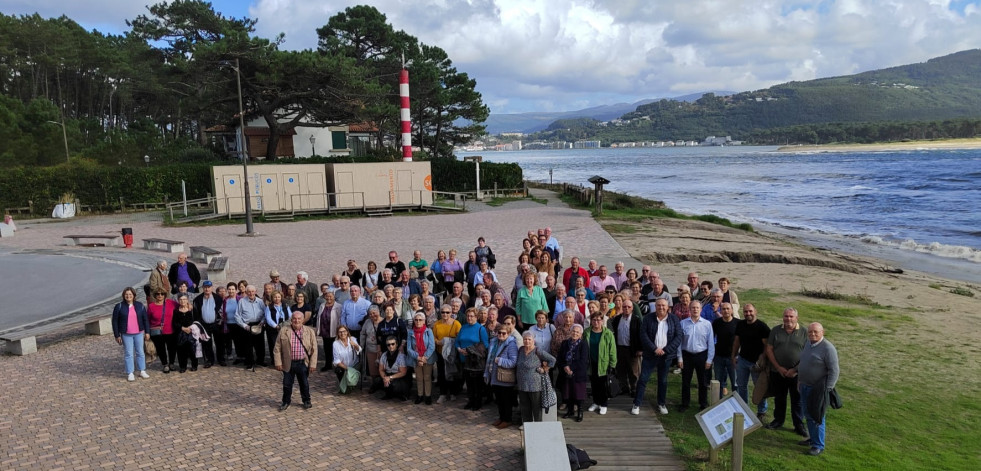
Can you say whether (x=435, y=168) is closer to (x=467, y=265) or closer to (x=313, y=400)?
(x=467, y=265)

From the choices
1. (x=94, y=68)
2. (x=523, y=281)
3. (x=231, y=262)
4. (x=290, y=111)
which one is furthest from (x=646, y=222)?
(x=94, y=68)

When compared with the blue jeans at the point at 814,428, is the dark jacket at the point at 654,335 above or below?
above

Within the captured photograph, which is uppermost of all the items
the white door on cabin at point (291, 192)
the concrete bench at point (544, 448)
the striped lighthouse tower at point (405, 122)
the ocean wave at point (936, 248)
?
the striped lighthouse tower at point (405, 122)

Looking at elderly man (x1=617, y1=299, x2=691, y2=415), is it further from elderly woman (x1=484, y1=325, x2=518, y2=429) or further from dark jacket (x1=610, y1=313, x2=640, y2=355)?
elderly woman (x1=484, y1=325, x2=518, y2=429)

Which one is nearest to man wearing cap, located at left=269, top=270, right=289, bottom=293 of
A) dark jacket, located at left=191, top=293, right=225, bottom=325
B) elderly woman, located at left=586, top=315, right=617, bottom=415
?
dark jacket, located at left=191, top=293, right=225, bottom=325

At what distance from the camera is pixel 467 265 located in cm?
1344

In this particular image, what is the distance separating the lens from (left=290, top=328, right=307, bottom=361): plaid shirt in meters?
8.53

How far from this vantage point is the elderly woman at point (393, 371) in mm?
8953

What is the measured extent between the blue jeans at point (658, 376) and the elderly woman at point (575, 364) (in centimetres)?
83

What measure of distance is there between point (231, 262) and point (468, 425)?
48.0 ft

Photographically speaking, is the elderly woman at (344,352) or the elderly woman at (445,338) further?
the elderly woman at (344,352)

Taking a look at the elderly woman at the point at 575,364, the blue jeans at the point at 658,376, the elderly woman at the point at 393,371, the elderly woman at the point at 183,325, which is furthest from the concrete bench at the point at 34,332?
the blue jeans at the point at 658,376

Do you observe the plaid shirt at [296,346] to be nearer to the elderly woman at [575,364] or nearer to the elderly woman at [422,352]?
the elderly woman at [422,352]

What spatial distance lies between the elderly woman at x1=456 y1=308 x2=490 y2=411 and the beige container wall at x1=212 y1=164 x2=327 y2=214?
2587 cm
